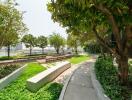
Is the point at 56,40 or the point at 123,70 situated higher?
the point at 56,40

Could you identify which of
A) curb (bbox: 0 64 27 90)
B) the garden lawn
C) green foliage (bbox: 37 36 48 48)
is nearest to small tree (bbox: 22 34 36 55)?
green foliage (bbox: 37 36 48 48)

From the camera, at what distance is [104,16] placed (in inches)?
585

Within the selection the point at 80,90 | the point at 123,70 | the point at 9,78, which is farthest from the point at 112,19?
the point at 9,78

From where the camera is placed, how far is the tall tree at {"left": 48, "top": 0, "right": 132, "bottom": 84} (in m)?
12.3

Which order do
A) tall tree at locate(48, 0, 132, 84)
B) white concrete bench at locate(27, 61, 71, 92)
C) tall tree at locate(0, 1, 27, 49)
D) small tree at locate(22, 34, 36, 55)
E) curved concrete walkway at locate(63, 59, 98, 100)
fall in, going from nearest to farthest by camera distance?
tall tree at locate(48, 0, 132, 84), curved concrete walkway at locate(63, 59, 98, 100), white concrete bench at locate(27, 61, 71, 92), tall tree at locate(0, 1, 27, 49), small tree at locate(22, 34, 36, 55)

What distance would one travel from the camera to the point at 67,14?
1546 centimetres

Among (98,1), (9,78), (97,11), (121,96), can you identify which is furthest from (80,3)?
(9,78)

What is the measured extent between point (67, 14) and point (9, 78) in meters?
6.20

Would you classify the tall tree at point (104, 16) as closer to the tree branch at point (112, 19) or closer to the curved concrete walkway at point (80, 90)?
the tree branch at point (112, 19)

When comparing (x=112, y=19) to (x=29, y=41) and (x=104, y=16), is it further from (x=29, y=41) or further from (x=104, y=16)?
(x=29, y=41)

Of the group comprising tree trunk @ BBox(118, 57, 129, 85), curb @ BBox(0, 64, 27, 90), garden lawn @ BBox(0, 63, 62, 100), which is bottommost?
garden lawn @ BBox(0, 63, 62, 100)

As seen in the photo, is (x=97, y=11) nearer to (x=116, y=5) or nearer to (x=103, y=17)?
(x=103, y=17)

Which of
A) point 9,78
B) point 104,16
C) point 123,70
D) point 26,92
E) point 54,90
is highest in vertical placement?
point 104,16

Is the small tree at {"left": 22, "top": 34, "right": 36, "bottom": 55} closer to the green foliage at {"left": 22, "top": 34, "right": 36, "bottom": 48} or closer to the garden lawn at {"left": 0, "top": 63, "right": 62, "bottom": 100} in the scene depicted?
the green foliage at {"left": 22, "top": 34, "right": 36, "bottom": 48}
